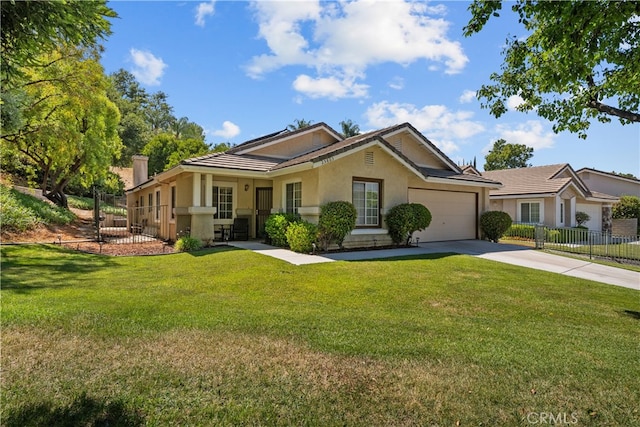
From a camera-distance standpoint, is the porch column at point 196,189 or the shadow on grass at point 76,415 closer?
the shadow on grass at point 76,415

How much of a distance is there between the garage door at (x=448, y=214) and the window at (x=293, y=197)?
214 inches

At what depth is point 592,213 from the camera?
28594mm

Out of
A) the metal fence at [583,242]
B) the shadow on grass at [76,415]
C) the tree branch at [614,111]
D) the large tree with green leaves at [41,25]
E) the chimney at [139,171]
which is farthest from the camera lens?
the chimney at [139,171]

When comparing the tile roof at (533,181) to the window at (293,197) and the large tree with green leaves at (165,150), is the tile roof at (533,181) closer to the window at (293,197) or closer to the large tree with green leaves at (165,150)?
the window at (293,197)

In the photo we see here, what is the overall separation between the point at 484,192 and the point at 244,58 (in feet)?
45.1

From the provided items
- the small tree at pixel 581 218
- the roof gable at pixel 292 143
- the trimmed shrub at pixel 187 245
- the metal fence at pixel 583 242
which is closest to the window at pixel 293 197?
the roof gable at pixel 292 143

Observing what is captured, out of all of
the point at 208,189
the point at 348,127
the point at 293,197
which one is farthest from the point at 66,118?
the point at 348,127

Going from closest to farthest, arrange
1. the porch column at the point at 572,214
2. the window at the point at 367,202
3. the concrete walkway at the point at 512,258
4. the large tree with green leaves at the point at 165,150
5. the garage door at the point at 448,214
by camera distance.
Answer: the concrete walkway at the point at 512,258, the window at the point at 367,202, the garage door at the point at 448,214, the porch column at the point at 572,214, the large tree with green leaves at the point at 165,150

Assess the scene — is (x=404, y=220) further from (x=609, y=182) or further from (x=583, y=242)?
(x=609, y=182)

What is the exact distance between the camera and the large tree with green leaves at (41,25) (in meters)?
4.02

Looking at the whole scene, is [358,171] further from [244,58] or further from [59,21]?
[59,21]

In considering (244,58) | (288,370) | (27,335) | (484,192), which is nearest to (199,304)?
(27,335)

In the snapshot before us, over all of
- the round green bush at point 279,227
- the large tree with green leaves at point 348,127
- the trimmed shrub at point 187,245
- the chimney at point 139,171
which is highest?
the large tree with green leaves at point 348,127

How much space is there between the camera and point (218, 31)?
10805 mm
